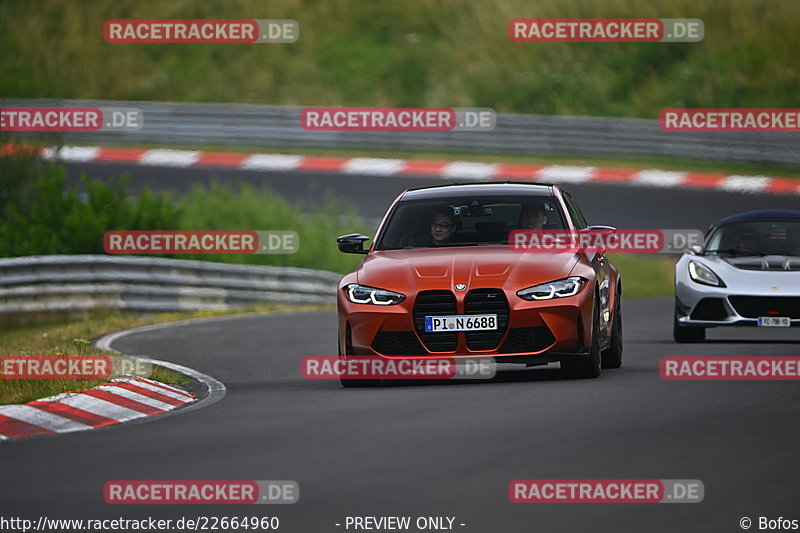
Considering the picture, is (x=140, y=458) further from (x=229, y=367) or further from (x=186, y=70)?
(x=186, y=70)

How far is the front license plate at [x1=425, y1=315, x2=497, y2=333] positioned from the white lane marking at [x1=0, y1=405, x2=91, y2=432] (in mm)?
2665

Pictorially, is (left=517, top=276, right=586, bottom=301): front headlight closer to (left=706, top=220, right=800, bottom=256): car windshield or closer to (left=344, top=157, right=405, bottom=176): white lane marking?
(left=706, top=220, right=800, bottom=256): car windshield

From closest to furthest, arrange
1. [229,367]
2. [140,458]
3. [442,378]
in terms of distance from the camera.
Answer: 1. [140,458]
2. [442,378]
3. [229,367]

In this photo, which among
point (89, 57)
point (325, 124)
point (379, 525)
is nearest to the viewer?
point (379, 525)

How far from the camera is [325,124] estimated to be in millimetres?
35375

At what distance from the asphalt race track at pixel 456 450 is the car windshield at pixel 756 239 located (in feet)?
12.5

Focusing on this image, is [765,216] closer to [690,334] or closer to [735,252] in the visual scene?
[735,252]

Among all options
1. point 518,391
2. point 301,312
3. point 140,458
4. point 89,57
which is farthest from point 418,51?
point 140,458

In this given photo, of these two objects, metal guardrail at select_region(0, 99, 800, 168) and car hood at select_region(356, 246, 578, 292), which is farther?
metal guardrail at select_region(0, 99, 800, 168)

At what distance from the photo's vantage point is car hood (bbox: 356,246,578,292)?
38.7 ft

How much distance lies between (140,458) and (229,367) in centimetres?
608
